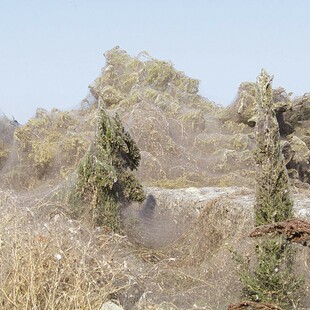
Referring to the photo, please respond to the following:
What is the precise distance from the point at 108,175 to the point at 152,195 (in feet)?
7.53

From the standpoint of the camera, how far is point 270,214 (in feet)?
23.9

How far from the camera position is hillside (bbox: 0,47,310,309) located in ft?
20.4

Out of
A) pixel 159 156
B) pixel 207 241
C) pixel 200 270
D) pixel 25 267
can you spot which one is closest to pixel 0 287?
pixel 25 267

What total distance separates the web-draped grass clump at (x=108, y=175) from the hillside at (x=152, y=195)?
0.28m

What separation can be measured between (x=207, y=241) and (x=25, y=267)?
4794mm

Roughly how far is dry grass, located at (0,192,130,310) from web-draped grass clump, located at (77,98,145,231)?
380 cm

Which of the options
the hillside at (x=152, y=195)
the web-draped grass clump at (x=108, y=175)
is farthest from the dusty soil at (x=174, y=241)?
the web-draped grass clump at (x=108, y=175)

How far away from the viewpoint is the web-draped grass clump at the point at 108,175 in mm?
10703

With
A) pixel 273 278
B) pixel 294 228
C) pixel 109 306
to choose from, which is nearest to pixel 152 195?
pixel 273 278

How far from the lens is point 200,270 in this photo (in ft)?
29.9

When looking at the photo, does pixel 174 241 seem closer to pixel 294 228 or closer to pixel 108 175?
pixel 108 175

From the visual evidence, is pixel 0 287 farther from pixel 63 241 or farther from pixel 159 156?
pixel 159 156

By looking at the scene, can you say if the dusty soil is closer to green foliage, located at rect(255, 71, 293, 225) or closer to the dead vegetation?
green foliage, located at rect(255, 71, 293, 225)

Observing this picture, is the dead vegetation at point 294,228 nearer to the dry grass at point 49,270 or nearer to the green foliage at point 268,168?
the dry grass at point 49,270
